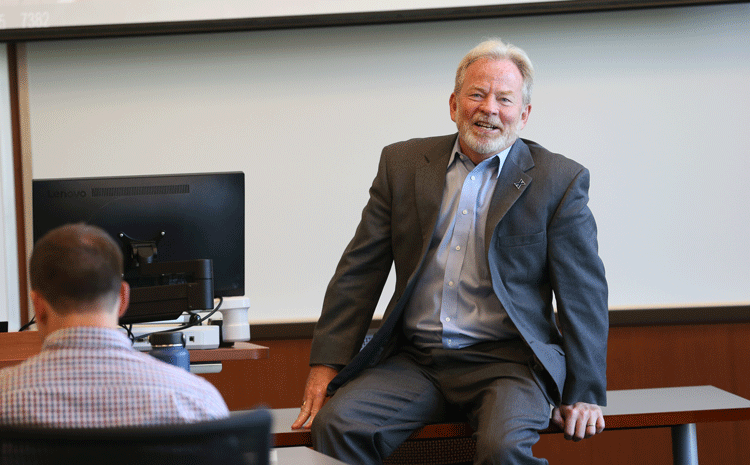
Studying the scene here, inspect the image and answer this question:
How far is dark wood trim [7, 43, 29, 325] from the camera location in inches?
129

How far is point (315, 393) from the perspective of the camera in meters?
2.12

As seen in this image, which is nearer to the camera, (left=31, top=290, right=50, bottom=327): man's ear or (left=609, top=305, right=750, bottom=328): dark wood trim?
(left=31, top=290, right=50, bottom=327): man's ear

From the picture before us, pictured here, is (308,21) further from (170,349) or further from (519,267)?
(170,349)

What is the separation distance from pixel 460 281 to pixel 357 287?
0.30 metres

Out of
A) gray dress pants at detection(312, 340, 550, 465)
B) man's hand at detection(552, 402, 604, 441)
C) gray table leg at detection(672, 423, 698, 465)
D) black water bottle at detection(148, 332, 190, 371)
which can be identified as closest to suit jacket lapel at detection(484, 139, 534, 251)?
gray dress pants at detection(312, 340, 550, 465)

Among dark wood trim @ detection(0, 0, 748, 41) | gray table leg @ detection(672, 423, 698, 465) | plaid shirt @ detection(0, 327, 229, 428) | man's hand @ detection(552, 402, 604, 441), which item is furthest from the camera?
dark wood trim @ detection(0, 0, 748, 41)

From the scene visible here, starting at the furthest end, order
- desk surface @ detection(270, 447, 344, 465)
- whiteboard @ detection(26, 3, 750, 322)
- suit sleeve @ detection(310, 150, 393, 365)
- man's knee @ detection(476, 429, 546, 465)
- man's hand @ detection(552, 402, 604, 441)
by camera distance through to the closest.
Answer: whiteboard @ detection(26, 3, 750, 322) → suit sleeve @ detection(310, 150, 393, 365) → man's hand @ detection(552, 402, 604, 441) → man's knee @ detection(476, 429, 546, 465) → desk surface @ detection(270, 447, 344, 465)

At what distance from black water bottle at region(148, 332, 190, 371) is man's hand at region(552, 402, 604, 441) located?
971 millimetres

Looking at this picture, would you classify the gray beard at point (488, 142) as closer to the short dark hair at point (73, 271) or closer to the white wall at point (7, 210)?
the short dark hair at point (73, 271)

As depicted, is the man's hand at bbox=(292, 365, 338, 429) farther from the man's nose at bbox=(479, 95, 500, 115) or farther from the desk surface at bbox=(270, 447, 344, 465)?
the man's nose at bbox=(479, 95, 500, 115)

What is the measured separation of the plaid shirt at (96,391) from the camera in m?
0.96

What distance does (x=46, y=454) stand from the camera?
0.82 metres

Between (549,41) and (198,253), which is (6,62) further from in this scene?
(549,41)

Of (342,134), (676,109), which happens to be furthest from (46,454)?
(676,109)
